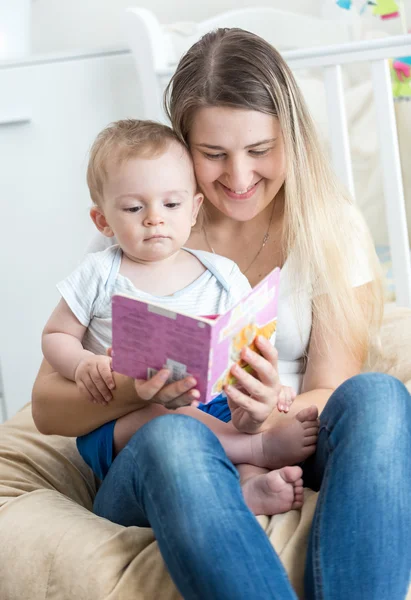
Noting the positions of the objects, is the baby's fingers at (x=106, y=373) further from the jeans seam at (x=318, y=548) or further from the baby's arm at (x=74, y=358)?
the jeans seam at (x=318, y=548)

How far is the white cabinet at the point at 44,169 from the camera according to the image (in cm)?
214

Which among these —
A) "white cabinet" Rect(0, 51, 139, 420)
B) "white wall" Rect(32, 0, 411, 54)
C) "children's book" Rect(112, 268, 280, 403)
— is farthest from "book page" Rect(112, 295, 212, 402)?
"white wall" Rect(32, 0, 411, 54)

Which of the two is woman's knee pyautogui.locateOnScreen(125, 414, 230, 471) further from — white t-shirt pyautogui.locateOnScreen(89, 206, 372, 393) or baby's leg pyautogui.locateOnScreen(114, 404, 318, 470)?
white t-shirt pyautogui.locateOnScreen(89, 206, 372, 393)

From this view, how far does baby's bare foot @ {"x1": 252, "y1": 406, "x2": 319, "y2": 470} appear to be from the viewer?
1.17 meters

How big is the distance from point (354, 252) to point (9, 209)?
3.52 ft

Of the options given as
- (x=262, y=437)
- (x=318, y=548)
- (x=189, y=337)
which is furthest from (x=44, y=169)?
(x=318, y=548)

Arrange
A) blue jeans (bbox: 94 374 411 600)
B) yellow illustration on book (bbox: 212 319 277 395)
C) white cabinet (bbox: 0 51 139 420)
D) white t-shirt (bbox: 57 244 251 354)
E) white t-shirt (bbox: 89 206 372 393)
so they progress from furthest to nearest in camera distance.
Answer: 1. white cabinet (bbox: 0 51 139 420)
2. white t-shirt (bbox: 89 206 372 393)
3. white t-shirt (bbox: 57 244 251 354)
4. yellow illustration on book (bbox: 212 319 277 395)
5. blue jeans (bbox: 94 374 411 600)

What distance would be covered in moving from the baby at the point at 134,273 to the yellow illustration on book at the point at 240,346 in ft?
0.38

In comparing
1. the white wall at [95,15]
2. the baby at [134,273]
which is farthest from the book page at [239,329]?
the white wall at [95,15]

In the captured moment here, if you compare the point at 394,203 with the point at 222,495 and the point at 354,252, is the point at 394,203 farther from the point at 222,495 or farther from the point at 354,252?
the point at 222,495

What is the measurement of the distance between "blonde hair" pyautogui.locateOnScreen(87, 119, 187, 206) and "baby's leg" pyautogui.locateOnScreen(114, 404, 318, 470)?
0.33m

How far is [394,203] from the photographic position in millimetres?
1745

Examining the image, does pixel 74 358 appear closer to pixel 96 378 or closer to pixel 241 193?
pixel 96 378

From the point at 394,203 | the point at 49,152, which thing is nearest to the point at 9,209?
the point at 49,152
